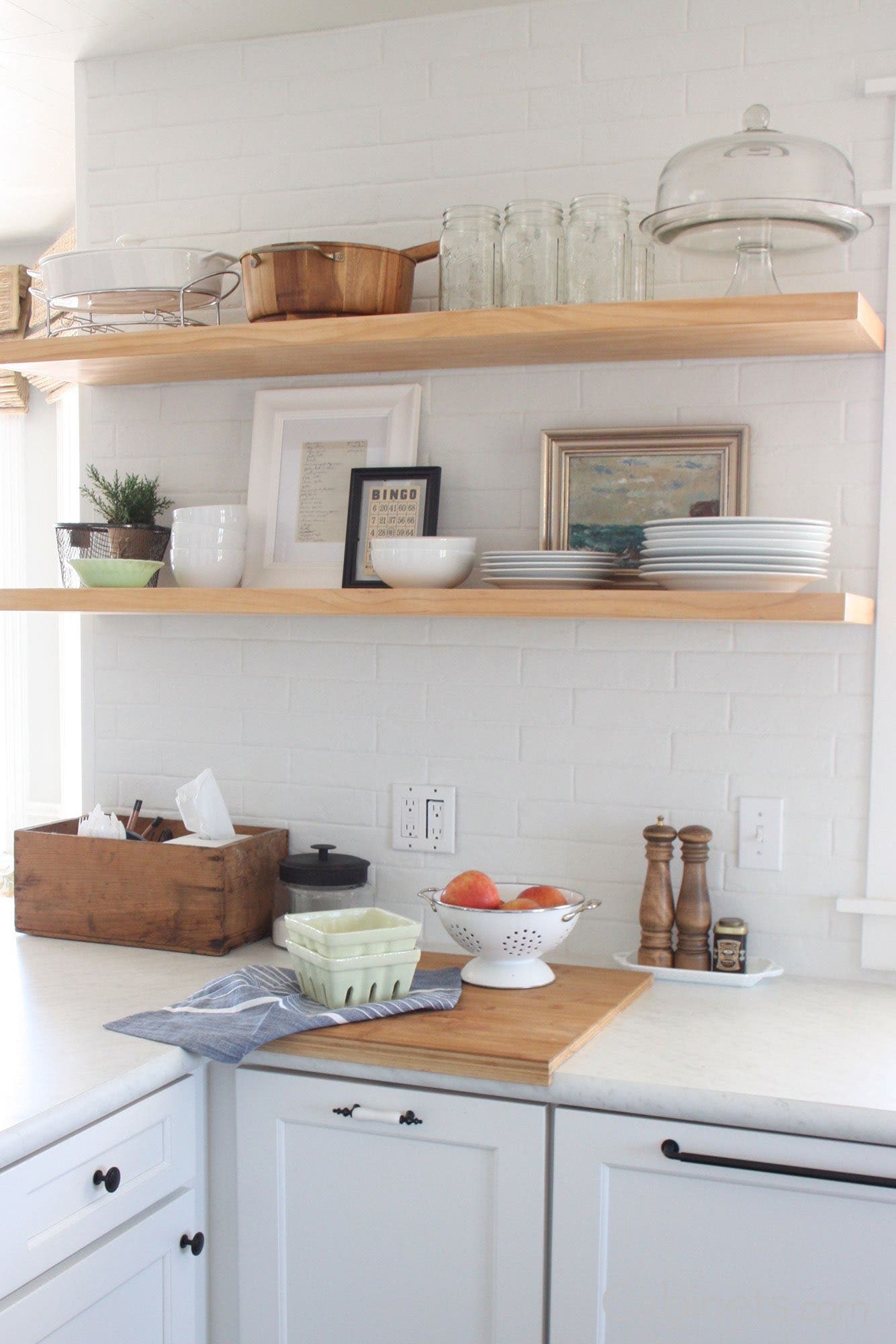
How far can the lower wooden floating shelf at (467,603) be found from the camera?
182cm

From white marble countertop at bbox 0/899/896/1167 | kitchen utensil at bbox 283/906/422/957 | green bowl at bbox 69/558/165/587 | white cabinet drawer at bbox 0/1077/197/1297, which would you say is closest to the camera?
white cabinet drawer at bbox 0/1077/197/1297

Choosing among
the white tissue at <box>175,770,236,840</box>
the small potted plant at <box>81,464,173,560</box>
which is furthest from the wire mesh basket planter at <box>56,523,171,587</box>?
the white tissue at <box>175,770,236,840</box>

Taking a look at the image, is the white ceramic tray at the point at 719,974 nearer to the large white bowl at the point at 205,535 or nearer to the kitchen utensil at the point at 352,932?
the kitchen utensil at the point at 352,932

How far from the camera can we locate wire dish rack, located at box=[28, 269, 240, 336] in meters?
2.24

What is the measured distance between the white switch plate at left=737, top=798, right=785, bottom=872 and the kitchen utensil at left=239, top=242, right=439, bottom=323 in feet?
3.28

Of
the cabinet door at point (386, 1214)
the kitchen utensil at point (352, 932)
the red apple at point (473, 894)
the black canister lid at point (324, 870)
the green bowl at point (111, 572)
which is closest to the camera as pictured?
the cabinet door at point (386, 1214)

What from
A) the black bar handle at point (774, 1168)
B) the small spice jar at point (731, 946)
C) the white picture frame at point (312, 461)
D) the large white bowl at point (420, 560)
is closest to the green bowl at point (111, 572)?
the white picture frame at point (312, 461)

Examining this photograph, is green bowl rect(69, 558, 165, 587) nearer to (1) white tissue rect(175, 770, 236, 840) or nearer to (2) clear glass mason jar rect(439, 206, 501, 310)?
(1) white tissue rect(175, 770, 236, 840)

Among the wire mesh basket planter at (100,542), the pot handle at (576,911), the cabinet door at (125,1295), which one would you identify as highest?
the wire mesh basket planter at (100,542)

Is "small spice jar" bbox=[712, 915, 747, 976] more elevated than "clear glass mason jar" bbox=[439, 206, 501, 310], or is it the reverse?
"clear glass mason jar" bbox=[439, 206, 501, 310]

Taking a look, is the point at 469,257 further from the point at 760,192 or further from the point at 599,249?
the point at 760,192

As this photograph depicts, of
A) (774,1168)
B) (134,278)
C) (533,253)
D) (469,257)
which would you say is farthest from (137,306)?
(774,1168)

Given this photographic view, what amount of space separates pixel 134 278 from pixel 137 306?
0.08 meters

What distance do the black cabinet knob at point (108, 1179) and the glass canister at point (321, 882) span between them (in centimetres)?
64
